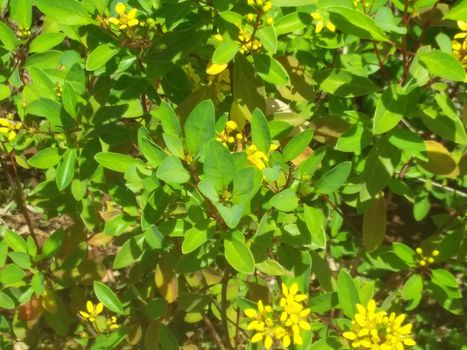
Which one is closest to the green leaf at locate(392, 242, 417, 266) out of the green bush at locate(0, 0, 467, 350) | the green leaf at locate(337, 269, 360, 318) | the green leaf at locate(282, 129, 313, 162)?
the green bush at locate(0, 0, 467, 350)

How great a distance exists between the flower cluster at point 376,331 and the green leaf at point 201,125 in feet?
2.25

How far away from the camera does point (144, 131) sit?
1620mm

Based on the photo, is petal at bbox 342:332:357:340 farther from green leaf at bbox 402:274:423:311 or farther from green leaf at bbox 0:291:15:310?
green leaf at bbox 0:291:15:310

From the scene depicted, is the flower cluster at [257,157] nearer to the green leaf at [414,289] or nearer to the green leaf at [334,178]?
the green leaf at [334,178]

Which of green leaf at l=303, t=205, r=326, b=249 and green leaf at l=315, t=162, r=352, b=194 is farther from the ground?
green leaf at l=315, t=162, r=352, b=194

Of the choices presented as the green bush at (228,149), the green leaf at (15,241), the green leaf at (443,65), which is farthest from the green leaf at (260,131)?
the green leaf at (15,241)

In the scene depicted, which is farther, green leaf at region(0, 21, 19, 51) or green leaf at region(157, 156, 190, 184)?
green leaf at region(0, 21, 19, 51)

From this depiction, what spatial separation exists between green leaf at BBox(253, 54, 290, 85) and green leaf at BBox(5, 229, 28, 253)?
3.71 ft

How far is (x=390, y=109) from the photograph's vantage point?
162 centimetres

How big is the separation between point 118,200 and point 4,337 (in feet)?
3.77

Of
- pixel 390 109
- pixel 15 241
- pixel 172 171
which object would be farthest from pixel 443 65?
pixel 15 241

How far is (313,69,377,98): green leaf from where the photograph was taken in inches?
72.0

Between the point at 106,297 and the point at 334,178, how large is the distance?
914 mm

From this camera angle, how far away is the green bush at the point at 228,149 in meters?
1.58
